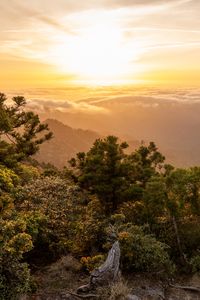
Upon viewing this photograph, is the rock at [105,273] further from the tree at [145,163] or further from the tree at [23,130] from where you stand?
the tree at [23,130]

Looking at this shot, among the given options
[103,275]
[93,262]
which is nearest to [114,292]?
[103,275]

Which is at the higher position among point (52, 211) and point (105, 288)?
point (52, 211)

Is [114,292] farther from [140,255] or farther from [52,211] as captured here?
[52,211]

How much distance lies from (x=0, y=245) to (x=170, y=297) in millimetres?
9264

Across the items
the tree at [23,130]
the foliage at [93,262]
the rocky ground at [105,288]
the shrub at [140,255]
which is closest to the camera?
the rocky ground at [105,288]

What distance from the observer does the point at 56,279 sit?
21375mm

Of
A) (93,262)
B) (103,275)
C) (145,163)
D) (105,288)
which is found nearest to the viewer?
(105,288)

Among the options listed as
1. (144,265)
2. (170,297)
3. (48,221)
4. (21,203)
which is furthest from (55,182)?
(170,297)

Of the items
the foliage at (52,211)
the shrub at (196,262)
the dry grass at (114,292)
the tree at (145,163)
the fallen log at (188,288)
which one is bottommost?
the fallen log at (188,288)

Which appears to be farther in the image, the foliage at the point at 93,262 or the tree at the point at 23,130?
the tree at the point at 23,130

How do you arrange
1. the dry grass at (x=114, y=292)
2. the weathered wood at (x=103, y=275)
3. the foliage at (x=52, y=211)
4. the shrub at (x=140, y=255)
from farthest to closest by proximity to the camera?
the foliage at (x=52, y=211) < the shrub at (x=140, y=255) < the weathered wood at (x=103, y=275) < the dry grass at (x=114, y=292)

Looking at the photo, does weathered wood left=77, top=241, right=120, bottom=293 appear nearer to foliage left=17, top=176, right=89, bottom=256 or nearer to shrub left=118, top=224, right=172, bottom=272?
shrub left=118, top=224, right=172, bottom=272

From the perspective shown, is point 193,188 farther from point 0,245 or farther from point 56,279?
point 0,245

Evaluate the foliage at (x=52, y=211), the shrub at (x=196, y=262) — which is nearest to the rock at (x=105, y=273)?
the foliage at (x=52, y=211)
